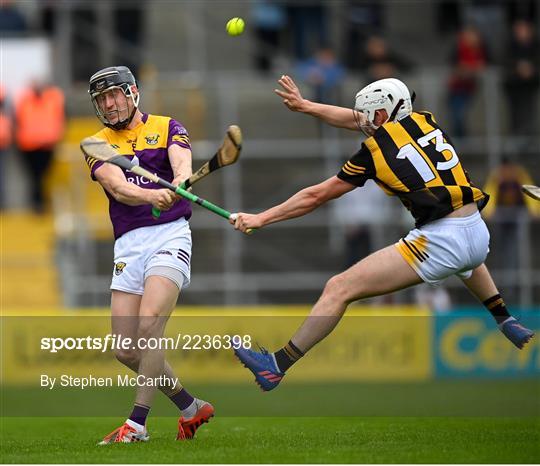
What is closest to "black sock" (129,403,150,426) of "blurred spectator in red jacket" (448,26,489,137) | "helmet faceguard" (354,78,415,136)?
"helmet faceguard" (354,78,415,136)

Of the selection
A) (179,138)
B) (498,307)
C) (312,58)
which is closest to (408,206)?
(498,307)

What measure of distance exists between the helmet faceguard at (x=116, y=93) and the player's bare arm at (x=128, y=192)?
34cm

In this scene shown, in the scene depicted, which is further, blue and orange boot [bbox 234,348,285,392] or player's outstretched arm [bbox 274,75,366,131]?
player's outstretched arm [bbox 274,75,366,131]

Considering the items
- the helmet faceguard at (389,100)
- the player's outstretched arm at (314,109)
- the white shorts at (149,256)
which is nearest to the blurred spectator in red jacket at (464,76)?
the player's outstretched arm at (314,109)

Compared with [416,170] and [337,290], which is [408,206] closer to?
[416,170]

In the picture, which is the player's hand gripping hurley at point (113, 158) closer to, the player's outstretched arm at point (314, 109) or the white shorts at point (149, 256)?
A: the white shorts at point (149, 256)

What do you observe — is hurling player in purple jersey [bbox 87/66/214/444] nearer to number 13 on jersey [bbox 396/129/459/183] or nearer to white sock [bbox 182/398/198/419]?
white sock [bbox 182/398/198/419]

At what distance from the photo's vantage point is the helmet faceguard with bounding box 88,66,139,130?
8.66 m

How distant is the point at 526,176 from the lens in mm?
17625

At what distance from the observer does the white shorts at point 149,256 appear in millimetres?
8578

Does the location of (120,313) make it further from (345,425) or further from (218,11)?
(218,11)

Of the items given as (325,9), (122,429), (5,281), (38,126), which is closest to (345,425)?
(122,429)

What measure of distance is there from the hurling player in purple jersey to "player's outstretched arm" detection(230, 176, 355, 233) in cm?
43

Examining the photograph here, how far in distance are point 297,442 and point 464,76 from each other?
10.5 meters
